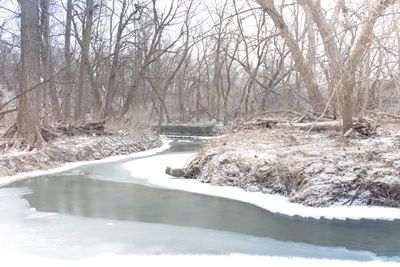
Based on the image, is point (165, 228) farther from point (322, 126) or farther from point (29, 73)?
point (29, 73)

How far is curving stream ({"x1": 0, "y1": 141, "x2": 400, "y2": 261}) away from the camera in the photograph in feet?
18.8

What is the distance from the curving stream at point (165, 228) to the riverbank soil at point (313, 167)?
3.03 ft

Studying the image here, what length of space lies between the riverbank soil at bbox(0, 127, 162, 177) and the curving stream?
8.39 ft

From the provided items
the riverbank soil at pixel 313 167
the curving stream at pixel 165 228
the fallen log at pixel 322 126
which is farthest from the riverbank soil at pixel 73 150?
the fallen log at pixel 322 126

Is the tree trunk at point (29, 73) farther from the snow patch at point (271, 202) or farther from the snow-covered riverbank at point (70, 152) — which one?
the snow patch at point (271, 202)

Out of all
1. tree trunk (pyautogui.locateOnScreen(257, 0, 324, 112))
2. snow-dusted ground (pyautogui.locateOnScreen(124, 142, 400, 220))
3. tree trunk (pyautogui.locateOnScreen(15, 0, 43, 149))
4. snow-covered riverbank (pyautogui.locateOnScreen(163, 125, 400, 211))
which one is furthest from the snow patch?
tree trunk (pyautogui.locateOnScreen(257, 0, 324, 112))

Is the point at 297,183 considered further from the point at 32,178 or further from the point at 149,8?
the point at 149,8

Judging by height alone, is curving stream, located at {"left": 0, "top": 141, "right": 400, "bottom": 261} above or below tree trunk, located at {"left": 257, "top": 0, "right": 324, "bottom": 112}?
below

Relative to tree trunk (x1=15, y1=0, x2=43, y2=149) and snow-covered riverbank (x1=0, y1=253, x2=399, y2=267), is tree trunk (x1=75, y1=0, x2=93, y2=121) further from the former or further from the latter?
snow-covered riverbank (x1=0, y1=253, x2=399, y2=267)

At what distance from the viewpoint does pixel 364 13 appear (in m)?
8.00

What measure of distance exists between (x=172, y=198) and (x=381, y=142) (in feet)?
15.6

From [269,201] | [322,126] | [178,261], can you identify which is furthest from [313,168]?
[322,126]

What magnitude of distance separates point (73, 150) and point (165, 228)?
850 cm

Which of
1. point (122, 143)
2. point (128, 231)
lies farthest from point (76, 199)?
point (122, 143)
